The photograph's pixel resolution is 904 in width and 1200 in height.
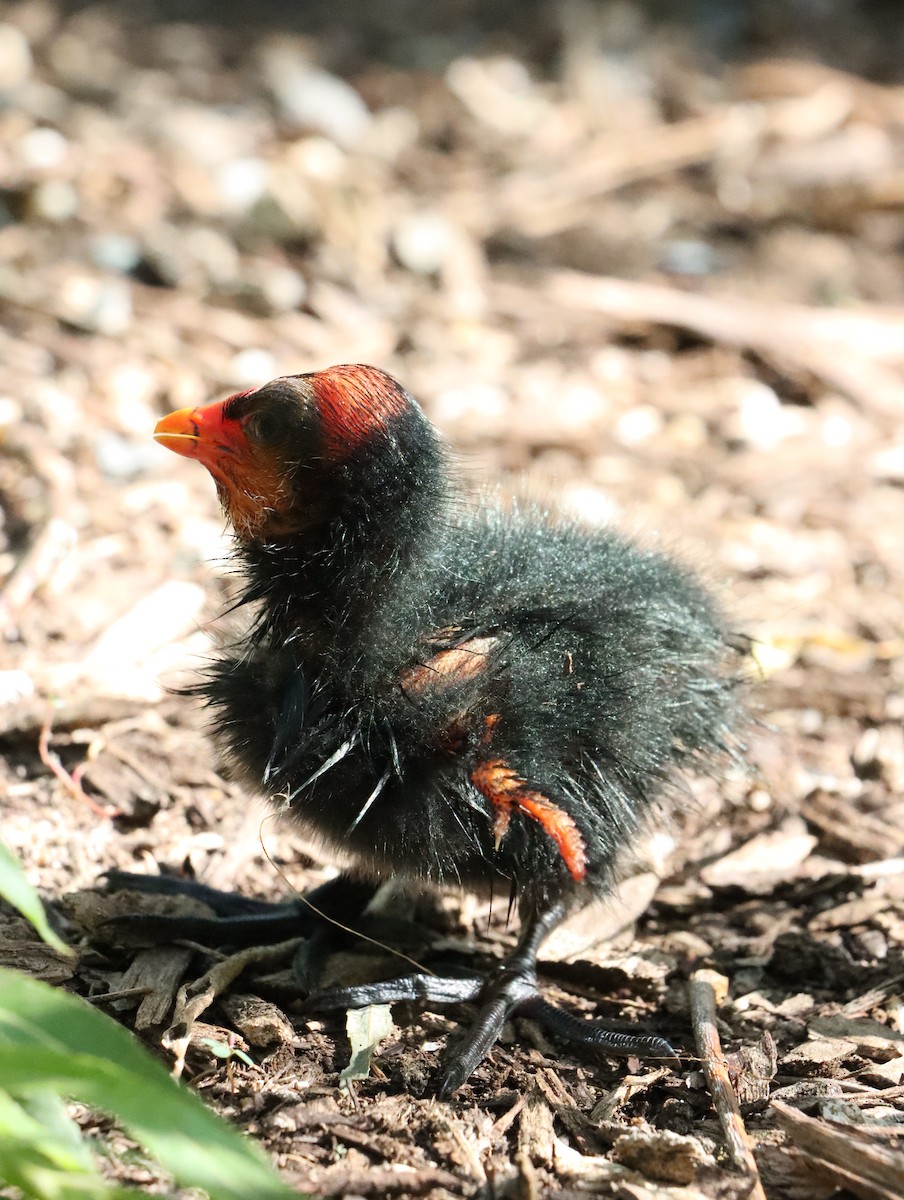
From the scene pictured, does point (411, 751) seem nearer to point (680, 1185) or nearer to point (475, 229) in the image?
point (680, 1185)

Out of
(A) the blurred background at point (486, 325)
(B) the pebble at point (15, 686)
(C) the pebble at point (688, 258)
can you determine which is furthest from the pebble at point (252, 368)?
(C) the pebble at point (688, 258)

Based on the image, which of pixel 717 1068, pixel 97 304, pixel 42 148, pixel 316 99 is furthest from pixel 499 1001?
pixel 316 99

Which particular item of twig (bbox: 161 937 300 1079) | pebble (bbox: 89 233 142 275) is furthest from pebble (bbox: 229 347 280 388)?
twig (bbox: 161 937 300 1079)

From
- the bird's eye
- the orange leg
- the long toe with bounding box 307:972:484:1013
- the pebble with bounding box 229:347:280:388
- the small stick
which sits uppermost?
the bird's eye

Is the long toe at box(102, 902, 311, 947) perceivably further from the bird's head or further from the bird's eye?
the bird's eye

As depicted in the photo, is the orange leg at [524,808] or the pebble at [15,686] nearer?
the orange leg at [524,808]

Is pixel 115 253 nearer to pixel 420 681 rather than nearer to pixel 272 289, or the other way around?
pixel 272 289

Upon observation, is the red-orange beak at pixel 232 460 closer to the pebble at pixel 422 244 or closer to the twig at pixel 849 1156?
the twig at pixel 849 1156

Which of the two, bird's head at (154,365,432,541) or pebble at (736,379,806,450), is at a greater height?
bird's head at (154,365,432,541)
